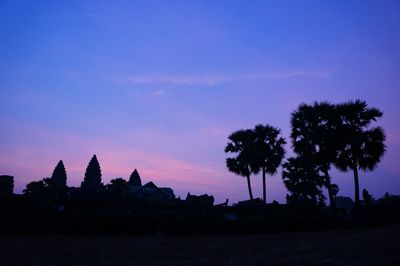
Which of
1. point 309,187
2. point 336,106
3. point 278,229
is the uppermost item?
point 336,106

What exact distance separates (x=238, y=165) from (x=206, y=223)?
1097 cm

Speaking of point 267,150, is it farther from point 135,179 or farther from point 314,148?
point 135,179

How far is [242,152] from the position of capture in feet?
121

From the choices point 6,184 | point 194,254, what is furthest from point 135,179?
point 194,254

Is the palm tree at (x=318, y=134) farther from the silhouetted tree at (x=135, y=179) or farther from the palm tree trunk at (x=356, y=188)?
the silhouetted tree at (x=135, y=179)

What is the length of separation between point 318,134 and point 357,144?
323cm

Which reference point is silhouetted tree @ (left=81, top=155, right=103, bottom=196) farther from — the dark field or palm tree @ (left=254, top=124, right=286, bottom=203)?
the dark field

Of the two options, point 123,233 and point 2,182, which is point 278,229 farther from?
point 2,182

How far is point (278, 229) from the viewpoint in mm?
28141

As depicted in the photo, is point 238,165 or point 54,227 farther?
point 238,165

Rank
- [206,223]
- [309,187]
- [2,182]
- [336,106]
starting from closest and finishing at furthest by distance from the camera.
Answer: [206,223] → [336,106] → [2,182] → [309,187]

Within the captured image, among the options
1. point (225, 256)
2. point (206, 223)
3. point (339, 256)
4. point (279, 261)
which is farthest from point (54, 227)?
point (339, 256)

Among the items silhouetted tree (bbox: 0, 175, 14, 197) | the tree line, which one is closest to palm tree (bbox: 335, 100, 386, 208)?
the tree line

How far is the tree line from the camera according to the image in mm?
27969
